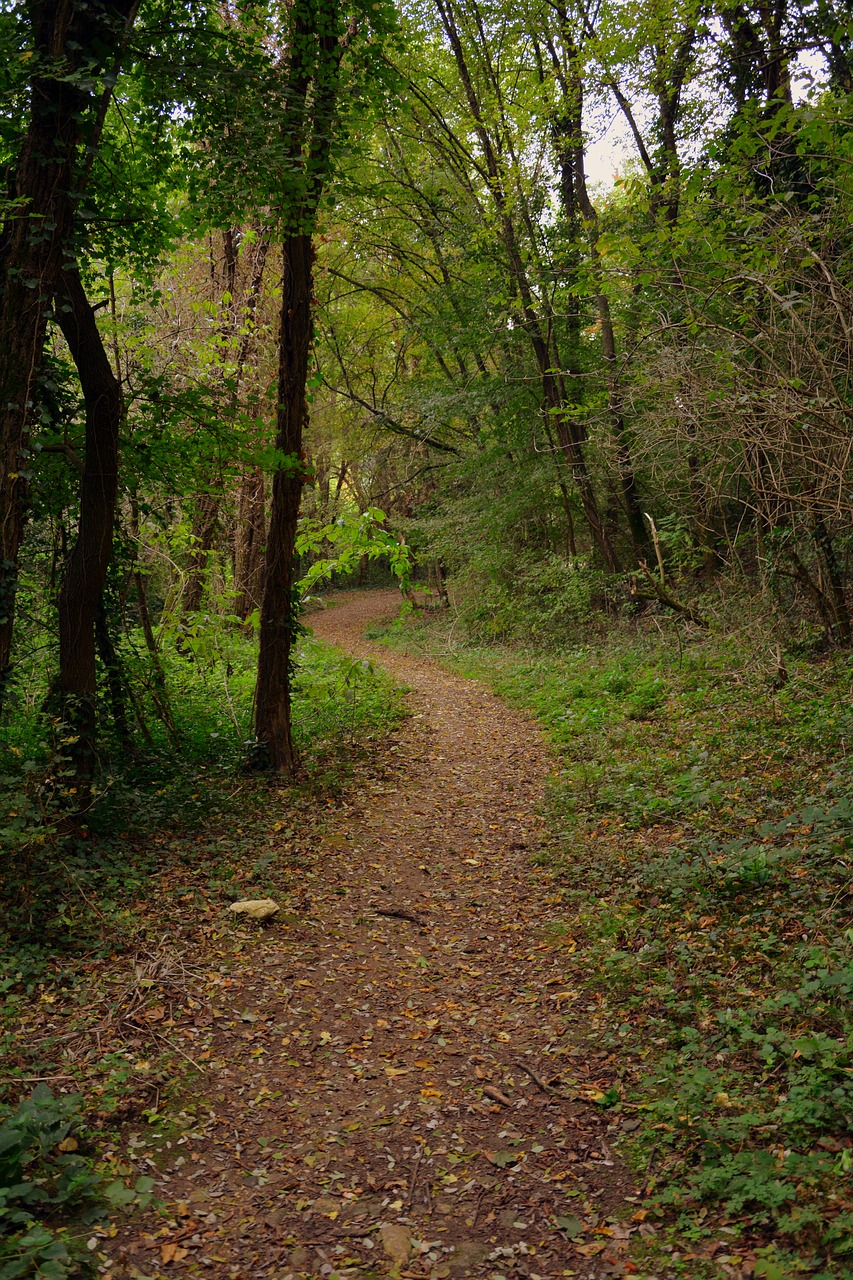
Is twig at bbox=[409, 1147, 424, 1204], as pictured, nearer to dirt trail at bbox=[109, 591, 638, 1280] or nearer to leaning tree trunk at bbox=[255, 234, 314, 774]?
dirt trail at bbox=[109, 591, 638, 1280]

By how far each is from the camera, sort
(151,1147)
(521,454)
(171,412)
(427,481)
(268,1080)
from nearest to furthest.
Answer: (151,1147)
(268,1080)
(171,412)
(521,454)
(427,481)

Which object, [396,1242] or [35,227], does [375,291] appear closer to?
[35,227]

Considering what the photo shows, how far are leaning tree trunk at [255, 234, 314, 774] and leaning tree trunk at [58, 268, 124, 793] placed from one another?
1.90m

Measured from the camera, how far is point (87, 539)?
6348 mm

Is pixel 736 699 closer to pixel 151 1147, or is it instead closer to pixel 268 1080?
pixel 268 1080

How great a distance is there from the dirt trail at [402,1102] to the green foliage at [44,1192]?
0.20 metres

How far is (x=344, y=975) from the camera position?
5070 mm

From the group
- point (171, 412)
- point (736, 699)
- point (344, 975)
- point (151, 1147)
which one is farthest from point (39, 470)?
point (736, 699)

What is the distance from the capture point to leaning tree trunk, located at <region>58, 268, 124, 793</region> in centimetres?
608

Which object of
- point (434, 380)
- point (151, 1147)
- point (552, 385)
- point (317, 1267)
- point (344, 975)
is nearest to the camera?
point (317, 1267)

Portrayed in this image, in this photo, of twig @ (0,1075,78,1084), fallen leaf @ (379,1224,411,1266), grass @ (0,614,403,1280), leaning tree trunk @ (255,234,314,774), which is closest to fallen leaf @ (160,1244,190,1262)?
grass @ (0,614,403,1280)

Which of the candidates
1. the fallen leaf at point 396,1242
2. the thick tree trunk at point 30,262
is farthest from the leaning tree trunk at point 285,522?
the fallen leaf at point 396,1242

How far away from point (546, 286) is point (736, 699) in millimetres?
9106

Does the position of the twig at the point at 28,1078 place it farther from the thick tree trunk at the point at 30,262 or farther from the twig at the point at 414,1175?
the thick tree trunk at the point at 30,262
